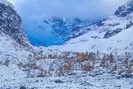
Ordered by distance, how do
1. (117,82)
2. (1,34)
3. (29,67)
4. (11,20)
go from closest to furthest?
(117,82), (29,67), (1,34), (11,20)

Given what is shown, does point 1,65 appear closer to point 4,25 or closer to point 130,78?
point 130,78

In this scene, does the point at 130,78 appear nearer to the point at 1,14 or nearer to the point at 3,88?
the point at 3,88

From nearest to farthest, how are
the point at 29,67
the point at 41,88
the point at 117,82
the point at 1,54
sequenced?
the point at 41,88 < the point at 117,82 < the point at 29,67 < the point at 1,54

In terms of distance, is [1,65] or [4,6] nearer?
[1,65]

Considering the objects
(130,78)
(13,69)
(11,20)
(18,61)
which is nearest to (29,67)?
(18,61)

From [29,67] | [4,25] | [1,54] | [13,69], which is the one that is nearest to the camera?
[13,69]

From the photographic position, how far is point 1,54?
118 m

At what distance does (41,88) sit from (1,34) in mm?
115786

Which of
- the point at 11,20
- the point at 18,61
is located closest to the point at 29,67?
the point at 18,61

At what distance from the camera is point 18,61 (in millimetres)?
115750

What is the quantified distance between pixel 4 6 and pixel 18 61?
284 feet

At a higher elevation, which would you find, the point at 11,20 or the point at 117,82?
the point at 11,20

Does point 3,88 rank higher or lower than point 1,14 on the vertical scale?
lower

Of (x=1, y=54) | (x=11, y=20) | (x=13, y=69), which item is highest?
(x=11, y=20)
